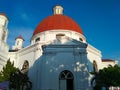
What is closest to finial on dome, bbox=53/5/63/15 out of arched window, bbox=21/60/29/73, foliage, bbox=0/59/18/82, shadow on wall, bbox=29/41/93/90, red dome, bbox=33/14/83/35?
red dome, bbox=33/14/83/35

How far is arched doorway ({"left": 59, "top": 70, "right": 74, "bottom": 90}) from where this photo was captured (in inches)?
742

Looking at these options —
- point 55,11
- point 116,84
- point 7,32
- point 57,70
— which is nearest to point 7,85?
point 57,70

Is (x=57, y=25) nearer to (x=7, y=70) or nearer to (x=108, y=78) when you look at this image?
(x=7, y=70)

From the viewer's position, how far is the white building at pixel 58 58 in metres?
19.0

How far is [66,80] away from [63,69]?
52.6 inches

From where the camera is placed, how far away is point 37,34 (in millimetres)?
27281

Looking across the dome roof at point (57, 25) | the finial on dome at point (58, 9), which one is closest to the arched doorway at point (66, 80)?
the dome roof at point (57, 25)

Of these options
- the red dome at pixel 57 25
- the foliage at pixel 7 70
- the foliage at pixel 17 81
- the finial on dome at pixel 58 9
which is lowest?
the foliage at pixel 17 81

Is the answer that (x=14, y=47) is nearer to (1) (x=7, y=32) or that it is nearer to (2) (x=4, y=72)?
(1) (x=7, y=32)

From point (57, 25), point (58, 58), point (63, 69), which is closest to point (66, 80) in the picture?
point (63, 69)

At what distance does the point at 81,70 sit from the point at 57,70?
9.45 ft

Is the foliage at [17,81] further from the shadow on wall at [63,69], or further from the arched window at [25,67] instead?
the arched window at [25,67]

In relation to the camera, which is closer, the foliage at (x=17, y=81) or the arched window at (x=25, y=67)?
the foliage at (x=17, y=81)

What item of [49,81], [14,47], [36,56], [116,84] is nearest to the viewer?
[116,84]
